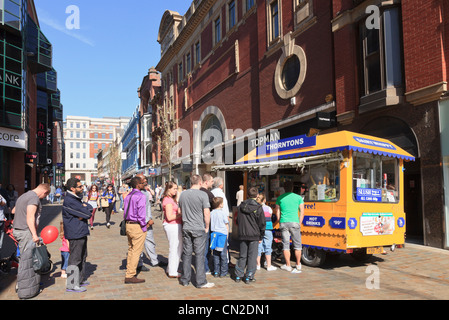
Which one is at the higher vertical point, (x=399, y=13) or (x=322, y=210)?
(x=399, y=13)

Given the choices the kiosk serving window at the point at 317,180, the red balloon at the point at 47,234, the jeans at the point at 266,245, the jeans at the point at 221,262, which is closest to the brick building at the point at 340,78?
the kiosk serving window at the point at 317,180

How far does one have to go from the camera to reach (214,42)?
24531mm

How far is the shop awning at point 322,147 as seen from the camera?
23.5 ft

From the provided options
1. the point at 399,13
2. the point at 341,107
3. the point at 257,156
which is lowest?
the point at 257,156

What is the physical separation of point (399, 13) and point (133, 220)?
32.7 feet

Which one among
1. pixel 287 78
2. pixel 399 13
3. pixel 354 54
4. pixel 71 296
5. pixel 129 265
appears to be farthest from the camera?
pixel 287 78

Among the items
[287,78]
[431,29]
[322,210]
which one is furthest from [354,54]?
[322,210]

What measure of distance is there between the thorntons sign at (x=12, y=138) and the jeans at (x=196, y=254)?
73.0 ft

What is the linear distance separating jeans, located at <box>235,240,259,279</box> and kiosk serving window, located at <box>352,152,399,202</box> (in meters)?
2.33

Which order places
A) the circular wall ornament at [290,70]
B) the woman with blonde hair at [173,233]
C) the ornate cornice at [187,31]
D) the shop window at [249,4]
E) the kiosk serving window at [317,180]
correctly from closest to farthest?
the woman with blonde hair at [173,233]
the kiosk serving window at [317,180]
the circular wall ornament at [290,70]
the shop window at [249,4]
the ornate cornice at [187,31]

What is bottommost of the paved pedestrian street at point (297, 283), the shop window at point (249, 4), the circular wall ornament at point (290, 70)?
the paved pedestrian street at point (297, 283)

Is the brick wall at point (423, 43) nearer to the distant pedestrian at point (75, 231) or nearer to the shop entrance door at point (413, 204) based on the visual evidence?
the shop entrance door at point (413, 204)

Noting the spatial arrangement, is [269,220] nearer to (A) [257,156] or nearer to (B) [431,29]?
(A) [257,156]

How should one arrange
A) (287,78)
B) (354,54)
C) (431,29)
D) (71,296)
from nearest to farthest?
(71,296)
(431,29)
(354,54)
(287,78)
